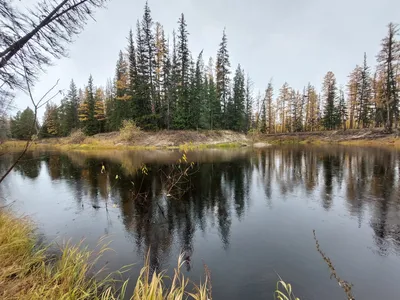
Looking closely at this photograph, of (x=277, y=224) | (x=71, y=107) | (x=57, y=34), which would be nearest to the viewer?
(x=57, y=34)

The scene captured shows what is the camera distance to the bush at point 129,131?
3419 centimetres

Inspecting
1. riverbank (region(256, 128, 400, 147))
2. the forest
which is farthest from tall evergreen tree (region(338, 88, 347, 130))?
riverbank (region(256, 128, 400, 147))

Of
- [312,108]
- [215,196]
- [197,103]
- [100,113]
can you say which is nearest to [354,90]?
[312,108]

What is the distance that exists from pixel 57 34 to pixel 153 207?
639cm

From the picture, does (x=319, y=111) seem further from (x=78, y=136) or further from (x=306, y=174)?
(x=78, y=136)

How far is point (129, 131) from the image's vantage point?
34219 mm

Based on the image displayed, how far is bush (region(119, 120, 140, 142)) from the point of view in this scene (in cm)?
3419

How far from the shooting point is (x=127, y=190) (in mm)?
→ 10922

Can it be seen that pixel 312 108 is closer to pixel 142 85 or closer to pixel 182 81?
pixel 182 81

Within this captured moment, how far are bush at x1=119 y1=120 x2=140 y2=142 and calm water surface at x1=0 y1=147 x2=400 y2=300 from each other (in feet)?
70.4

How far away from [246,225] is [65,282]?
525 centimetres

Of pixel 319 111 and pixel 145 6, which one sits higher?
pixel 145 6

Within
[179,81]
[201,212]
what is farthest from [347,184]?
[179,81]

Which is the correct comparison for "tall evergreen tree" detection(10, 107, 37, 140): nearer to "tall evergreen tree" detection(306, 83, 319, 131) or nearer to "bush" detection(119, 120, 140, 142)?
"bush" detection(119, 120, 140, 142)
